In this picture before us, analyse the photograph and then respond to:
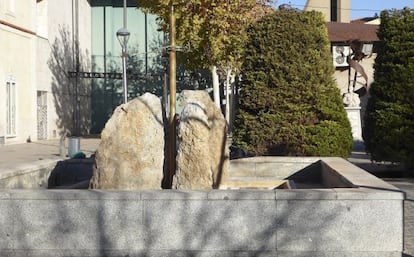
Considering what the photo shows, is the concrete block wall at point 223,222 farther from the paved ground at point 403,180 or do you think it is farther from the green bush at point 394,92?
the green bush at point 394,92

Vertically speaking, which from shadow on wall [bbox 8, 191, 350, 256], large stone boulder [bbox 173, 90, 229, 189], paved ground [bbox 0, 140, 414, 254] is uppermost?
large stone boulder [bbox 173, 90, 229, 189]

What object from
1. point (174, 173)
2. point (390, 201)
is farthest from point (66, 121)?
point (390, 201)

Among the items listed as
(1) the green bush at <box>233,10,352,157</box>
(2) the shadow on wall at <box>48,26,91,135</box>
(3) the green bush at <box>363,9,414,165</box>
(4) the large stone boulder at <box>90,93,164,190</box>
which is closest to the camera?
(4) the large stone boulder at <box>90,93,164,190</box>

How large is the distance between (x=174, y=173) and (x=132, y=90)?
40.8 meters

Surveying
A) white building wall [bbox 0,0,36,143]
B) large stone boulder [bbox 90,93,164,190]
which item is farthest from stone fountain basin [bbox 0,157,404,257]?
white building wall [bbox 0,0,36,143]

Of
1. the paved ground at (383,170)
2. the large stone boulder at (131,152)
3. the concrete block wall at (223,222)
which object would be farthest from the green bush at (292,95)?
the concrete block wall at (223,222)

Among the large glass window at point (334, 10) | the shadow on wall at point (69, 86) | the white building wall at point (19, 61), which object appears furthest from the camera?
the large glass window at point (334, 10)

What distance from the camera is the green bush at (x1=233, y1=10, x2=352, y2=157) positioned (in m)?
14.4

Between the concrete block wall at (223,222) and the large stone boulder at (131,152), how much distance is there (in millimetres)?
1541

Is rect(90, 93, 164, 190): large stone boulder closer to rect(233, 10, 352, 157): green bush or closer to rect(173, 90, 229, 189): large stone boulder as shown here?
rect(173, 90, 229, 189): large stone boulder

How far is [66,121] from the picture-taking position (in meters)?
43.1

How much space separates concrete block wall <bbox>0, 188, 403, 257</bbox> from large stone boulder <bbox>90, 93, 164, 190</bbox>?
1.54 metres

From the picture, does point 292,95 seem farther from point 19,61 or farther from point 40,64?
point 40,64

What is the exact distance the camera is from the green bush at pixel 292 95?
14445 mm
